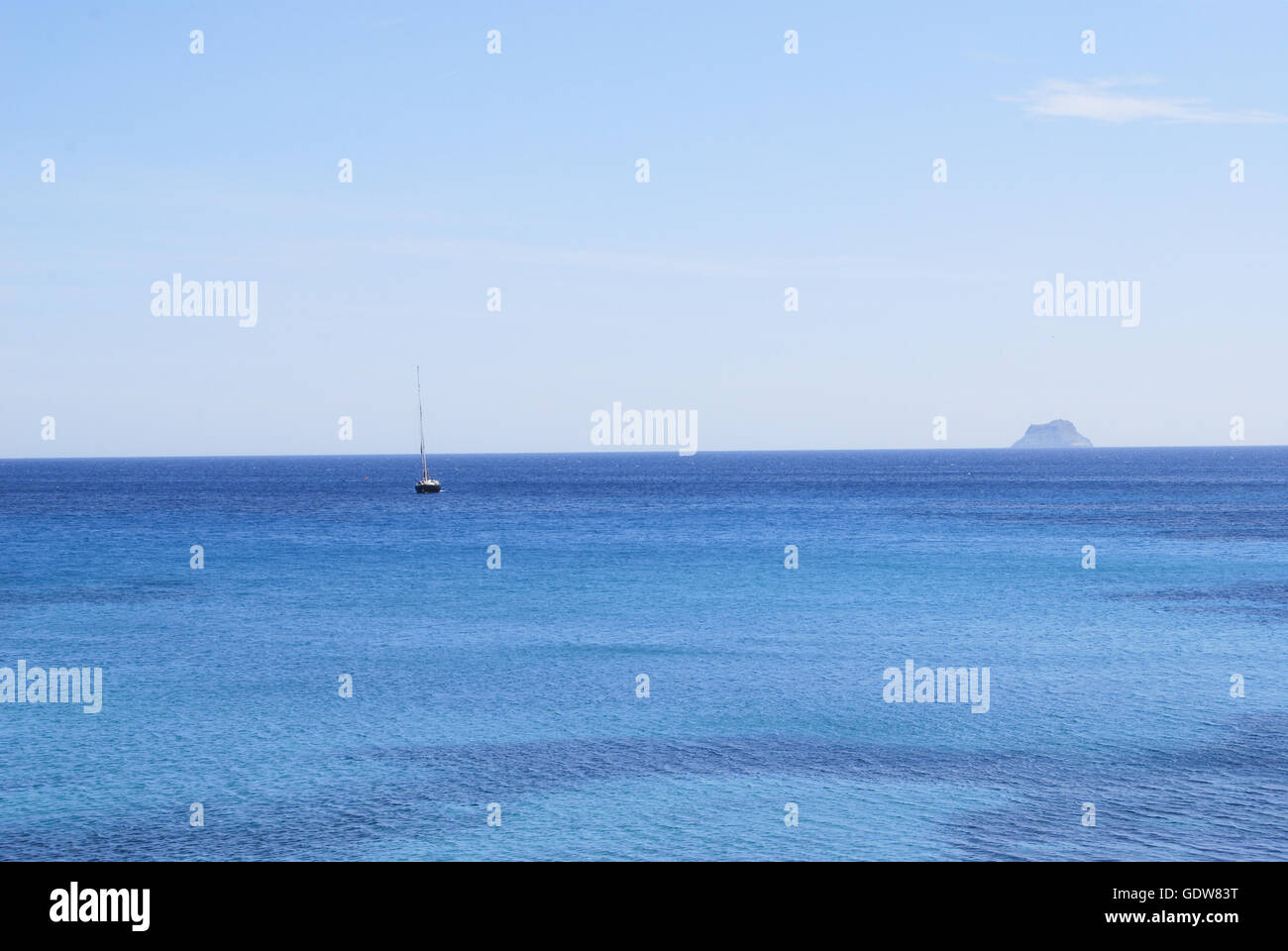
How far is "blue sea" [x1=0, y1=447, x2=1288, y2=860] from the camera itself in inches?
904

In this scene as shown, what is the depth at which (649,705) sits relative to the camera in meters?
34.0

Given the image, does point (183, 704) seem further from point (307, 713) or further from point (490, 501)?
point (490, 501)

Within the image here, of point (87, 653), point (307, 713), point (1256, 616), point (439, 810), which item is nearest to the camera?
point (439, 810)

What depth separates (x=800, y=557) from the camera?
73.9m

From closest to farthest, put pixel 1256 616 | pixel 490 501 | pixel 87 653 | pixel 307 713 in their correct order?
1. pixel 307 713
2. pixel 87 653
3. pixel 1256 616
4. pixel 490 501

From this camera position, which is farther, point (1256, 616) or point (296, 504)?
point (296, 504)

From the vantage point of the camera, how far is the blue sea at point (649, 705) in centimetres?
2297

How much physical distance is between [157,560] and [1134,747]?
64542mm

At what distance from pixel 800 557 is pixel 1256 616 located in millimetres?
30416
